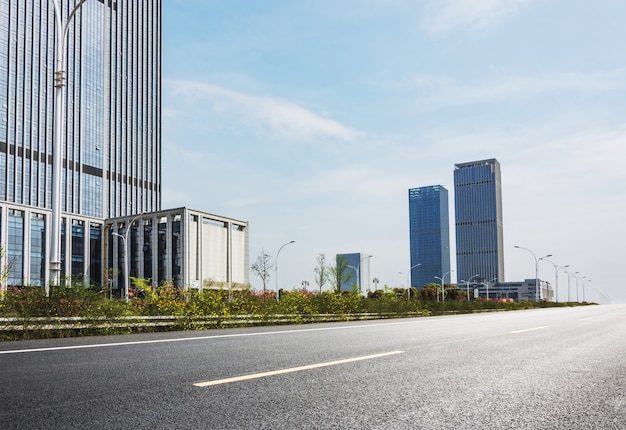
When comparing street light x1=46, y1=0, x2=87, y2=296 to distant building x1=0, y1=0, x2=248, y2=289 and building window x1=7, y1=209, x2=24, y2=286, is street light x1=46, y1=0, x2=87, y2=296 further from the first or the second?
building window x1=7, y1=209, x2=24, y2=286

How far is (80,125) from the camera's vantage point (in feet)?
366

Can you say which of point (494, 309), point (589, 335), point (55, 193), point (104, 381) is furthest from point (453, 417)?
point (494, 309)

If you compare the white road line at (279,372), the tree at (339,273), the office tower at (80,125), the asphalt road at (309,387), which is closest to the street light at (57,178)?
the asphalt road at (309,387)

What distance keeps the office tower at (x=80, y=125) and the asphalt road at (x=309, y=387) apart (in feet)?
267

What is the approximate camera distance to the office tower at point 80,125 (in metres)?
90.6

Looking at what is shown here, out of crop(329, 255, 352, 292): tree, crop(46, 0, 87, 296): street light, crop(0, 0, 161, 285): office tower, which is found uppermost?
crop(0, 0, 161, 285): office tower

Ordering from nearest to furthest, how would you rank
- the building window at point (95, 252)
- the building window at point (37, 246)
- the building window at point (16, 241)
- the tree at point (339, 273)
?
the tree at point (339, 273)
the building window at point (16, 241)
the building window at point (37, 246)
the building window at point (95, 252)

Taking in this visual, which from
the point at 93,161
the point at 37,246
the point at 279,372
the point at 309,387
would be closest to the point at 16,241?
the point at 37,246

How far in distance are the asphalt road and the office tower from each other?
81242 millimetres

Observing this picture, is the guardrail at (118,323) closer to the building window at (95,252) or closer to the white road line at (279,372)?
the white road line at (279,372)

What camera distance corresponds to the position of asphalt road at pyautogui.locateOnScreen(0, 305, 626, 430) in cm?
419

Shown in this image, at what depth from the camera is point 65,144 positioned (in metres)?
107

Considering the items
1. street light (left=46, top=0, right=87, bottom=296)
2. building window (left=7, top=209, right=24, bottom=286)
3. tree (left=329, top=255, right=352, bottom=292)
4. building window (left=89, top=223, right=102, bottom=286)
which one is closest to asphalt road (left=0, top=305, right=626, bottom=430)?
street light (left=46, top=0, right=87, bottom=296)

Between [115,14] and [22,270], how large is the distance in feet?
218
